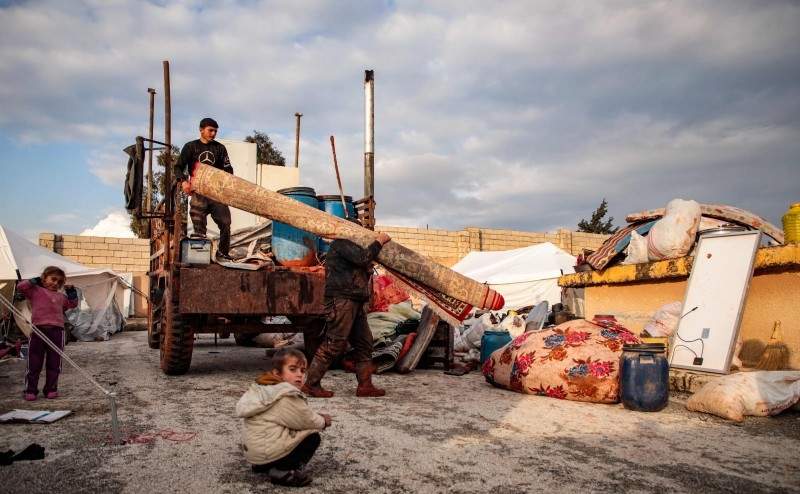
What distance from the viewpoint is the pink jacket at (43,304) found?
4855 millimetres

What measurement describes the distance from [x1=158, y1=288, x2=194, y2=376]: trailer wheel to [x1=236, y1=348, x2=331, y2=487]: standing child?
317 cm

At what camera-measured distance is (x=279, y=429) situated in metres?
2.64

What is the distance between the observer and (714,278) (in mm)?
5387

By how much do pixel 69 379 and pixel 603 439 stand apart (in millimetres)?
5465

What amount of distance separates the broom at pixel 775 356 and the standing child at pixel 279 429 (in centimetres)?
430

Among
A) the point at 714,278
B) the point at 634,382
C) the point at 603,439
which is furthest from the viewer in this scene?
the point at 714,278

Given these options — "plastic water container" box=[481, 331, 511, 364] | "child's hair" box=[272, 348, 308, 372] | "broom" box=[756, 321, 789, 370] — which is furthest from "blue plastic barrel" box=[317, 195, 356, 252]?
"broom" box=[756, 321, 789, 370]

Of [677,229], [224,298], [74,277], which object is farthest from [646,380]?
[74,277]

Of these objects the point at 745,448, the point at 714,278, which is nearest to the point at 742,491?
the point at 745,448

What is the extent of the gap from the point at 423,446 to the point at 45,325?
3.74 meters

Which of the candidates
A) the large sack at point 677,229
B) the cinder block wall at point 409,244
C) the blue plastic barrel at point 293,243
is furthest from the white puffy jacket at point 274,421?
the cinder block wall at point 409,244

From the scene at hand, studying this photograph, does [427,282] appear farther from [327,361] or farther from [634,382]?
[634,382]

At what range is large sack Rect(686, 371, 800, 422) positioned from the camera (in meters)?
4.04

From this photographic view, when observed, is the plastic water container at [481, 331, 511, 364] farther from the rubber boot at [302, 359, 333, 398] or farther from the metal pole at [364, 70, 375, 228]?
the metal pole at [364, 70, 375, 228]
